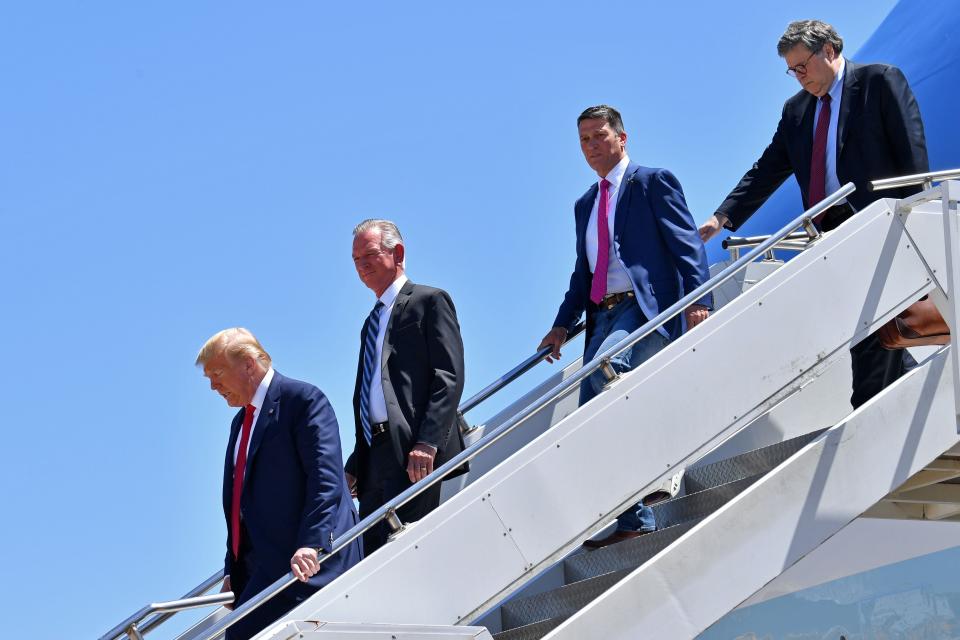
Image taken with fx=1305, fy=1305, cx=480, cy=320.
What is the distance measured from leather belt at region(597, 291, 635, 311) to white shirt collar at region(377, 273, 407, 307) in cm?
95

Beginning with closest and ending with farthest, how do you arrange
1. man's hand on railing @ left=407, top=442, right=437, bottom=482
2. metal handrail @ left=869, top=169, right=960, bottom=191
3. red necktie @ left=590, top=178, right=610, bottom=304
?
1. metal handrail @ left=869, top=169, right=960, bottom=191
2. man's hand on railing @ left=407, top=442, right=437, bottom=482
3. red necktie @ left=590, top=178, right=610, bottom=304

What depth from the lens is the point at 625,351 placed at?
5.81m

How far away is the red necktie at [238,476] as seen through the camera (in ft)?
17.3

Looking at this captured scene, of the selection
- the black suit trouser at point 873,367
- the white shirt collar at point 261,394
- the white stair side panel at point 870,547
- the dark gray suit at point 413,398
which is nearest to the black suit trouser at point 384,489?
the dark gray suit at point 413,398

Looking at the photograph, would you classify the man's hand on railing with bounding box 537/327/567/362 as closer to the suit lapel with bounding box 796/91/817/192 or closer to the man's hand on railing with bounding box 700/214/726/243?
the man's hand on railing with bounding box 700/214/726/243

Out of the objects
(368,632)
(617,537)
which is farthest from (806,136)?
(368,632)

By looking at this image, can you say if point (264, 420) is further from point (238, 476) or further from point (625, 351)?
point (625, 351)

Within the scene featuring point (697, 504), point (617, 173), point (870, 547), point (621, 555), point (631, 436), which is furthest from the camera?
point (870, 547)

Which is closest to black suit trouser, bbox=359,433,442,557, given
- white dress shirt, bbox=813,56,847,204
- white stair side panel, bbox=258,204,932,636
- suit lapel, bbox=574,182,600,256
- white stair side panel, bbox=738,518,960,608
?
white stair side panel, bbox=258,204,932,636

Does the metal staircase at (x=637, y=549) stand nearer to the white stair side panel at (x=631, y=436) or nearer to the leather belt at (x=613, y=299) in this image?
the white stair side panel at (x=631, y=436)

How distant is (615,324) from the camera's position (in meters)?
6.05

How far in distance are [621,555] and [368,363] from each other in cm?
144

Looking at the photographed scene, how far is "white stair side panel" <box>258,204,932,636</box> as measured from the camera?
14.9 ft

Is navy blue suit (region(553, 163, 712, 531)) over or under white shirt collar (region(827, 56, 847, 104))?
under
